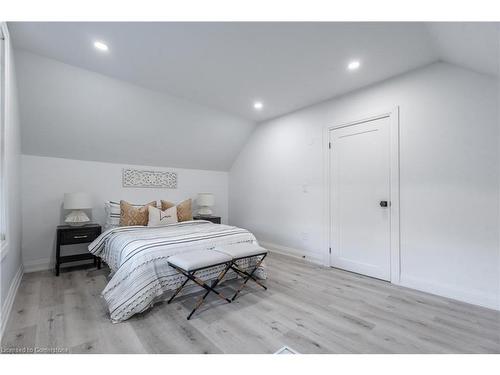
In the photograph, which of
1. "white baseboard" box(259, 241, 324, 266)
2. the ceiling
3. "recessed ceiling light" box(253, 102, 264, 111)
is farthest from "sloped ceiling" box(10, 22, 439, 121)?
"white baseboard" box(259, 241, 324, 266)

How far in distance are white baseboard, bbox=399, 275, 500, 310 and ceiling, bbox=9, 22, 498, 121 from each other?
2164 millimetres

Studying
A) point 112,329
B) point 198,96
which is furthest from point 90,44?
point 112,329

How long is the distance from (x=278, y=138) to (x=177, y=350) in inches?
142

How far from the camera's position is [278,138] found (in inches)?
172

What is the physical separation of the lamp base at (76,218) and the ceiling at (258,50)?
197 cm

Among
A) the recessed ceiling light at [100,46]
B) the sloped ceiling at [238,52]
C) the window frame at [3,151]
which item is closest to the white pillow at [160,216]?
the window frame at [3,151]

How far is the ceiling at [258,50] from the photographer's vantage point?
2.03m

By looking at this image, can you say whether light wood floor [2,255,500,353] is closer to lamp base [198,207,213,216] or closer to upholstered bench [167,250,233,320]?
upholstered bench [167,250,233,320]

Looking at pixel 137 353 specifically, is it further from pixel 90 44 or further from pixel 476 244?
pixel 476 244

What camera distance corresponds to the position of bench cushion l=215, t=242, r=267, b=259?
96.6 inches

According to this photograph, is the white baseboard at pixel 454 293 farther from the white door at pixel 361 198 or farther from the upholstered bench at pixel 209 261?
the upholstered bench at pixel 209 261

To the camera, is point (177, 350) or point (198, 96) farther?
point (198, 96)

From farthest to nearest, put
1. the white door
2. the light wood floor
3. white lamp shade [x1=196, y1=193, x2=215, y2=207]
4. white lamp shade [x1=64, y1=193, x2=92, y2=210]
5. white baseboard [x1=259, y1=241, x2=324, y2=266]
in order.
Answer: white lamp shade [x1=196, y1=193, x2=215, y2=207] < white baseboard [x1=259, y1=241, x2=324, y2=266] < white lamp shade [x1=64, y1=193, x2=92, y2=210] < the white door < the light wood floor
